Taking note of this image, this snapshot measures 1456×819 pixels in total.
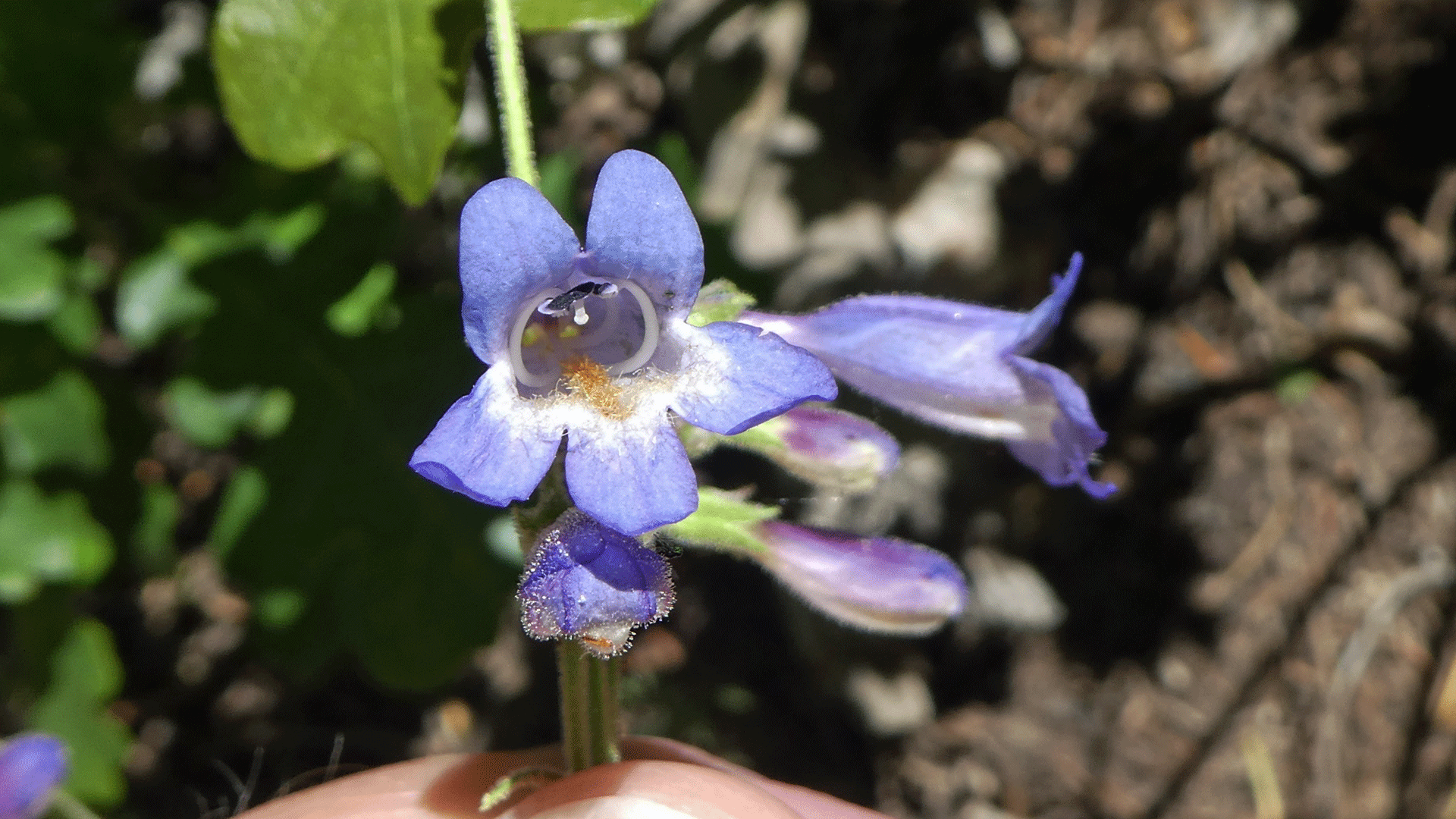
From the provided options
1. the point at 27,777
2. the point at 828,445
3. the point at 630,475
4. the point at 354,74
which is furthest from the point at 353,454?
the point at 630,475

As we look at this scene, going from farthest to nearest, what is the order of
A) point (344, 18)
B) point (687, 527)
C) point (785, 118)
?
point (785, 118)
point (344, 18)
point (687, 527)

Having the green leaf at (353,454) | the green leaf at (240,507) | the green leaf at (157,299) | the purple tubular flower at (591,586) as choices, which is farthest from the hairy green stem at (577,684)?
the green leaf at (157,299)

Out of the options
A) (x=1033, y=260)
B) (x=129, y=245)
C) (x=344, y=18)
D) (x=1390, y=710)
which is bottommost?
(x=1390, y=710)

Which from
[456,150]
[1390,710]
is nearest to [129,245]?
[456,150]

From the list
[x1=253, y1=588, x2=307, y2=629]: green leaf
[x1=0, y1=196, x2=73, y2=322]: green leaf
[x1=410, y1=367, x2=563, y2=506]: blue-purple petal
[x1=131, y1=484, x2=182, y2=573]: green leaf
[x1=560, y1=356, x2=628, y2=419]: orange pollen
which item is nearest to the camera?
[x1=410, y1=367, x2=563, y2=506]: blue-purple petal

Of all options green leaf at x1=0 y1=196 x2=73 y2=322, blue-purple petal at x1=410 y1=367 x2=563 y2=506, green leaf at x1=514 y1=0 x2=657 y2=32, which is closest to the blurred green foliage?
green leaf at x1=0 y1=196 x2=73 y2=322

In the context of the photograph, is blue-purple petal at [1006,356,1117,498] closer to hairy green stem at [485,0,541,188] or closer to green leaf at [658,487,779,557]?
green leaf at [658,487,779,557]

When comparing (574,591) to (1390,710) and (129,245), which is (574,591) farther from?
(1390,710)

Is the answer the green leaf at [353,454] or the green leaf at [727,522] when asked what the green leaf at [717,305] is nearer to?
the green leaf at [727,522]
